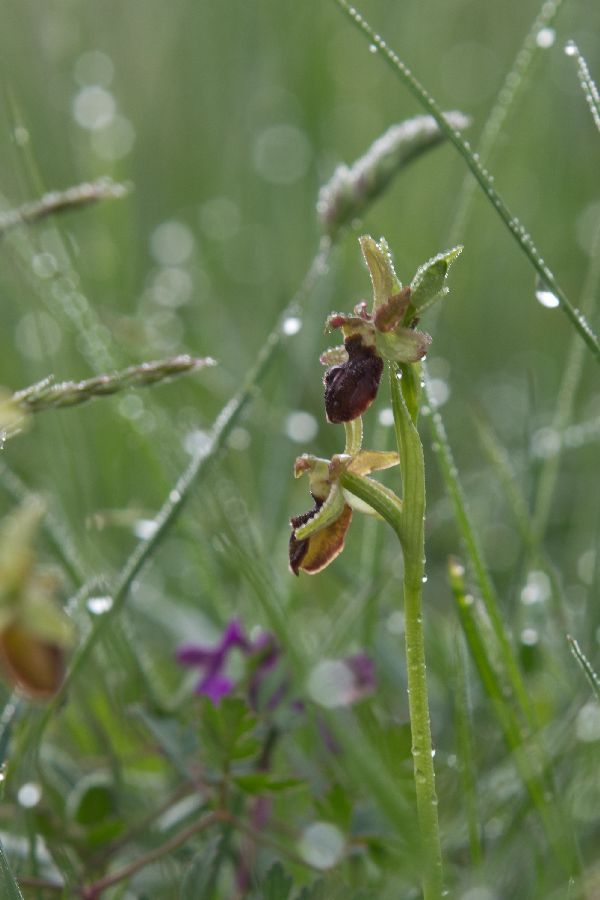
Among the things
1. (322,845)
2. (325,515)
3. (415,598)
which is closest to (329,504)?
(325,515)

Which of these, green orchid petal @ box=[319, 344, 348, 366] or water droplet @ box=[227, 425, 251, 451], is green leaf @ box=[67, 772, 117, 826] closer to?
green orchid petal @ box=[319, 344, 348, 366]

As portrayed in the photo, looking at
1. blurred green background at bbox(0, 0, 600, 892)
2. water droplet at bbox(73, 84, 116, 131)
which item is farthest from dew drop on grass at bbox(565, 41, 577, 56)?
water droplet at bbox(73, 84, 116, 131)

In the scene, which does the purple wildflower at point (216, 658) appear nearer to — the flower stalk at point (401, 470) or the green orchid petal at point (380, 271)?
the flower stalk at point (401, 470)

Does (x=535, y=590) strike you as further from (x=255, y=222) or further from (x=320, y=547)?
(x=255, y=222)

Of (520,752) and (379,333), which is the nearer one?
(379,333)

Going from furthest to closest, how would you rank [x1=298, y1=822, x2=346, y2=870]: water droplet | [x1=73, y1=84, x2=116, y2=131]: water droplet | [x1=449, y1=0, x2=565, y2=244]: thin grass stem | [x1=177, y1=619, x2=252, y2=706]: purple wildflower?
[x1=73, y1=84, x2=116, y2=131]: water droplet, [x1=449, y1=0, x2=565, y2=244]: thin grass stem, [x1=177, y1=619, x2=252, y2=706]: purple wildflower, [x1=298, y1=822, x2=346, y2=870]: water droplet

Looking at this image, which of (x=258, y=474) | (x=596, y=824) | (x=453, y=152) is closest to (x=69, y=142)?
(x=453, y=152)
